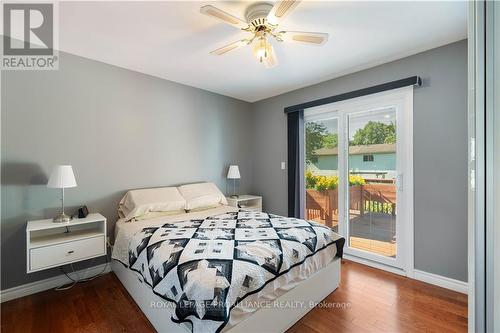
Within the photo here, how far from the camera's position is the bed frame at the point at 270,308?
5.02 feet

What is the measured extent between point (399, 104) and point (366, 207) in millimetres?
1327

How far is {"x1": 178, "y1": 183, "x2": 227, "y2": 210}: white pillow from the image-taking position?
3040 millimetres

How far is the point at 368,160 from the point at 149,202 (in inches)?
109

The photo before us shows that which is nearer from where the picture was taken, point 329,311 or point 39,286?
point 329,311

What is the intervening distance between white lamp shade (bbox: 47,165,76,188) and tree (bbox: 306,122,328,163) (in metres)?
3.04

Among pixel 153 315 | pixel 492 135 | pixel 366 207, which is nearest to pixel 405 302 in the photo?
pixel 366 207

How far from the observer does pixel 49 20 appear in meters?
2.00

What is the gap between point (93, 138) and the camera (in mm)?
2660

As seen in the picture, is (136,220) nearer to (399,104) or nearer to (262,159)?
(262,159)

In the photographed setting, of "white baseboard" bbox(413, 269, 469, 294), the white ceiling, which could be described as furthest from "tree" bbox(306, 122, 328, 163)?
"white baseboard" bbox(413, 269, 469, 294)

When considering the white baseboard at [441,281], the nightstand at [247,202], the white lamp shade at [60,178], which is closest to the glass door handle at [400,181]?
the white baseboard at [441,281]

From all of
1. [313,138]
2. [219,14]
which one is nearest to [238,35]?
[219,14]

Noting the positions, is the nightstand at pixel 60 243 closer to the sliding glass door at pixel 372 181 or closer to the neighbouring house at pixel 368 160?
the neighbouring house at pixel 368 160

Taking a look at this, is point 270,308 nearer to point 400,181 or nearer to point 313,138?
point 400,181
